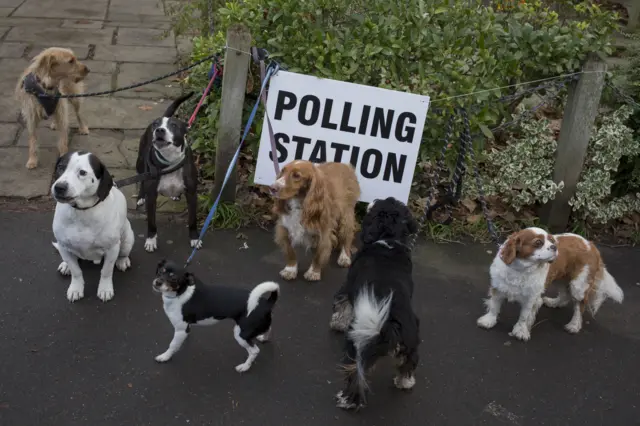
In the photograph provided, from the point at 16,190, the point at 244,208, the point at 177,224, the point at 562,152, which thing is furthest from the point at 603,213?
the point at 16,190

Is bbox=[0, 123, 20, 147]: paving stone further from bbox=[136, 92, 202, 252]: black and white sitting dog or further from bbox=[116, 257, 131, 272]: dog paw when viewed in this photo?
bbox=[116, 257, 131, 272]: dog paw

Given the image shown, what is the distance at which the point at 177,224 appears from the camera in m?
5.53

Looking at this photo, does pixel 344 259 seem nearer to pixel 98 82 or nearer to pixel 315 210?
pixel 315 210

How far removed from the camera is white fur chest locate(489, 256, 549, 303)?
422cm

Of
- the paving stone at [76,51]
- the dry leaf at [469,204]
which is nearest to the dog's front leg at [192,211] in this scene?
the dry leaf at [469,204]

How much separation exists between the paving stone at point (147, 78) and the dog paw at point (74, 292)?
13.2ft

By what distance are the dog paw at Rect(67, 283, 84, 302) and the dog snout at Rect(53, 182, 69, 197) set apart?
85cm

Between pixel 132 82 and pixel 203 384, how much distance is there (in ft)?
17.9

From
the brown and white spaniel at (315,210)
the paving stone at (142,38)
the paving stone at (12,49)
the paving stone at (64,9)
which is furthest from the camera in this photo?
the paving stone at (64,9)

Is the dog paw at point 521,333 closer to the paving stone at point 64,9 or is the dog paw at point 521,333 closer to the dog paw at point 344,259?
the dog paw at point 344,259

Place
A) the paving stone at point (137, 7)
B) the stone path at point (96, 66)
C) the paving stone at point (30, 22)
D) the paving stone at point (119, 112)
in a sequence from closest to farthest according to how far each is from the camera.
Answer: the stone path at point (96, 66) < the paving stone at point (119, 112) < the paving stone at point (30, 22) < the paving stone at point (137, 7)

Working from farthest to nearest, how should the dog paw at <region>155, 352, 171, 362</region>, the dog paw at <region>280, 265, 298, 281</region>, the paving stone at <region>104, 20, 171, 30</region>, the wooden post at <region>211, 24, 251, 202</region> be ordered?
the paving stone at <region>104, 20, 171, 30</region> < the wooden post at <region>211, 24, 251, 202</region> < the dog paw at <region>280, 265, 298, 281</region> < the dog paw at <region>155, 352, 171, 362</region>

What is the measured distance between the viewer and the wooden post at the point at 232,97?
5059 mm

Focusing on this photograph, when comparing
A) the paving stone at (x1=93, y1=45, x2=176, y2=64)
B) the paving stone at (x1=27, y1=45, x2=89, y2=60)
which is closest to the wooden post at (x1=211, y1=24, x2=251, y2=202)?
the paving stone at (x1=93, y1=45, x2=176, y2=64)
